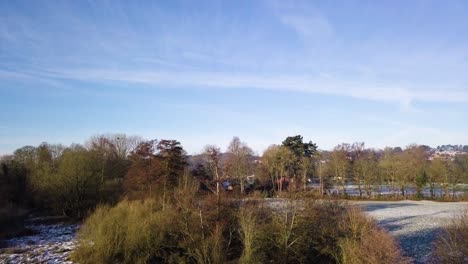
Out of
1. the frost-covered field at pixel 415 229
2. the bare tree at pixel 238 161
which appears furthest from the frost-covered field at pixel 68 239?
the bare tree at pixel 238 161

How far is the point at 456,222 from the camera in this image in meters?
15.0

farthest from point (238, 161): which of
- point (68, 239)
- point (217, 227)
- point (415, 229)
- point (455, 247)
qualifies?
point (455, 247)

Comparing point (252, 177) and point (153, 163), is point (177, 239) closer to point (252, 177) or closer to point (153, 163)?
point (153, 163)

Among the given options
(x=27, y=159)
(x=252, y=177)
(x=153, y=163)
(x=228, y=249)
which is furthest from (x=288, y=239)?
(x=252, y=177)

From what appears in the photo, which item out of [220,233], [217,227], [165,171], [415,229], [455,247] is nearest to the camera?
[455,247]

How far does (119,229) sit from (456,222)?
13582 mm

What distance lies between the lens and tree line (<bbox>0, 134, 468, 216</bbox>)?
80.7 feet

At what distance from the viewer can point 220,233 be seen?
15344 mm

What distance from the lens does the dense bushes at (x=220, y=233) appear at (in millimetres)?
15391

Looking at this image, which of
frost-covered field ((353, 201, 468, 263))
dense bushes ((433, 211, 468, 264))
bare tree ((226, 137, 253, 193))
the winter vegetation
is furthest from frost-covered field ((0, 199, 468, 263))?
bare tree ((226, 137, 253, 193))

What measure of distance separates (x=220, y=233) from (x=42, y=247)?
10.8 meters

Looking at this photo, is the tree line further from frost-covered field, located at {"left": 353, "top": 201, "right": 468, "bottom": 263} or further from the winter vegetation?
frost-covered field, located at {"left": 353, "top": 201, "right": 468, "bottom": 263}

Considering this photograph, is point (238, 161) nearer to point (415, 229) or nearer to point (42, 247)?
point (415, 229)

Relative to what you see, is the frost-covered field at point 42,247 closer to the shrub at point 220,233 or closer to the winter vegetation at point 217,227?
the winter vegetation at point 217,227
